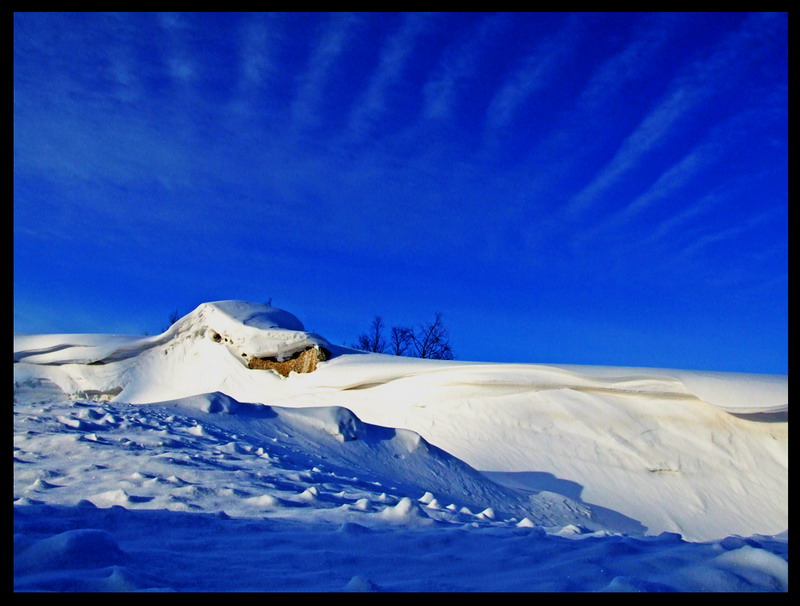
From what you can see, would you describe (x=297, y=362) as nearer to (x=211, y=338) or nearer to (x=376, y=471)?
(x=211, y=338)

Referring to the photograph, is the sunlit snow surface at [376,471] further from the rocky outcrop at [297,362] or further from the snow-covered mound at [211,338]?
the rocky outcrop at [297,362]

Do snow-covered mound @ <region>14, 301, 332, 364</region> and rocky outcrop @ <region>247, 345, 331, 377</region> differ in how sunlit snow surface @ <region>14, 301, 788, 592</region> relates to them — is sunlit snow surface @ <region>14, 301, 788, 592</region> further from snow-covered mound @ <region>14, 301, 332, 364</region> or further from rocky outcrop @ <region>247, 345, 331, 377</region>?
rocky outcrop @ <region>247, 345, 331, 377</region>

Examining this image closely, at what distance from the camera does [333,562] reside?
221 cm

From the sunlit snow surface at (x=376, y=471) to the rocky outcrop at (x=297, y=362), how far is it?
171 millimetres

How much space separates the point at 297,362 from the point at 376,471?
5511 mm

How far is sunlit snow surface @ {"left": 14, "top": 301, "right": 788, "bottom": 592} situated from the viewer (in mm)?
2137

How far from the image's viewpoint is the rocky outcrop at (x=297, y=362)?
10.4 metres

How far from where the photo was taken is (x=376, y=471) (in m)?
5.31

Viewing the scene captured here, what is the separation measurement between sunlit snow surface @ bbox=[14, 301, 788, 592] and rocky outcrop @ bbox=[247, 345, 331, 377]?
17 centimetres

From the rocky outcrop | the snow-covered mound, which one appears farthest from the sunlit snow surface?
the rocky outcrop

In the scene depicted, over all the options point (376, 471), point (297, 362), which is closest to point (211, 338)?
point (297, 362)

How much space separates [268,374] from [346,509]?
7585 mm

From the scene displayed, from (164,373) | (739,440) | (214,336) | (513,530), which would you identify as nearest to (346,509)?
(513,530)

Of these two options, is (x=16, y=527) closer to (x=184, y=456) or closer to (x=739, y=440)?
(x=184, y=456)
